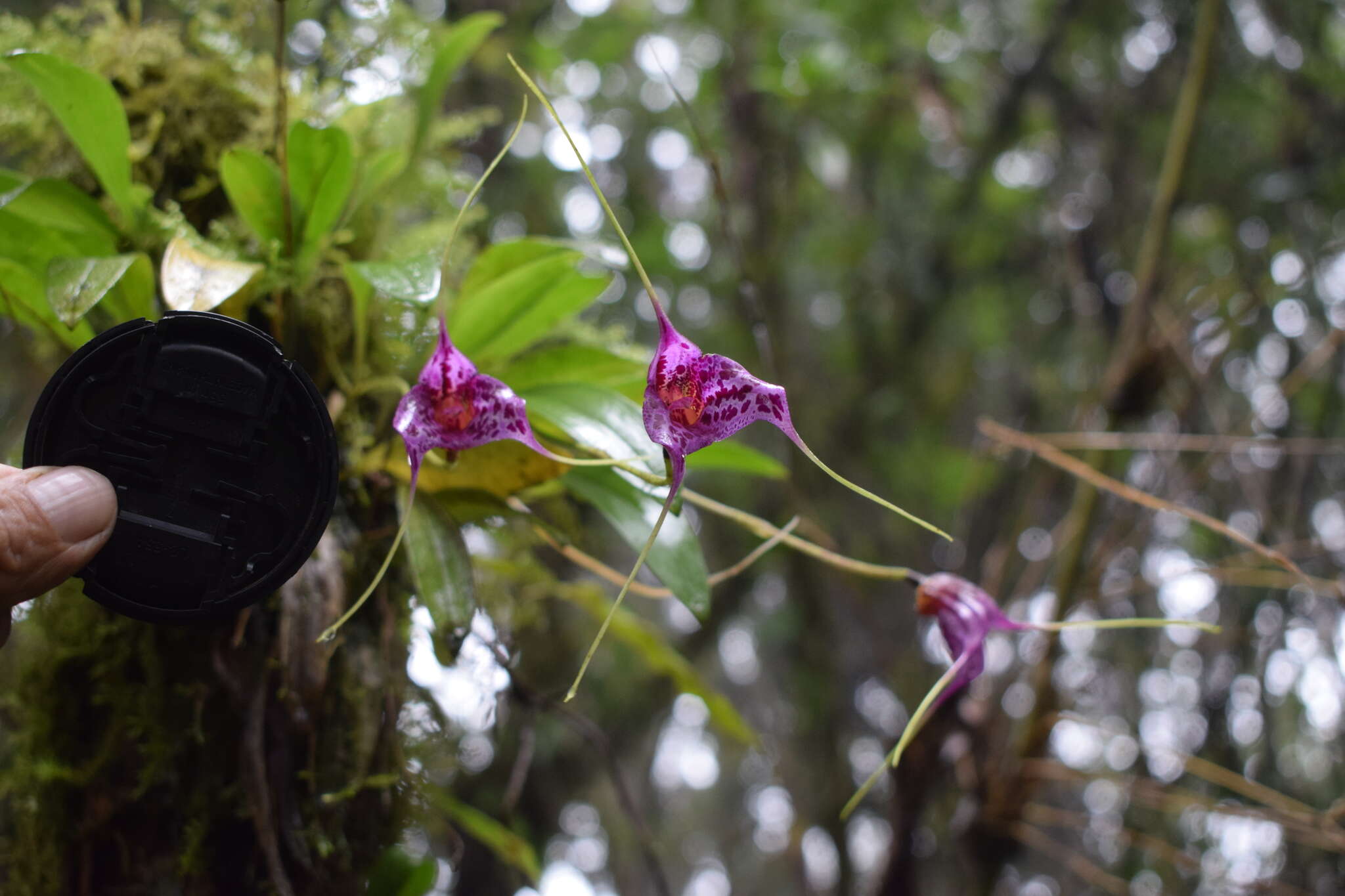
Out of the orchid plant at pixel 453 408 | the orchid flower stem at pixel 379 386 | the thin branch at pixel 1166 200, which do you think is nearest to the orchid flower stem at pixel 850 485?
the orchid plant at pixel 453 408

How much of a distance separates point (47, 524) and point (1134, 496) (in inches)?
30.8

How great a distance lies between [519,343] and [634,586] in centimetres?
25

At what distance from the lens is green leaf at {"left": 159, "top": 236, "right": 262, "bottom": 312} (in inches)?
20.5

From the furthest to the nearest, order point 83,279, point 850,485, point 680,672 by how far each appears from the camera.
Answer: point 680,672 → point 83,279 → point 850,485

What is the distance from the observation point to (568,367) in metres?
0.68

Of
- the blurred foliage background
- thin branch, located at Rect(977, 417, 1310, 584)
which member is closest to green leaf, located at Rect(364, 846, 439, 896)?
the blurred foliage background

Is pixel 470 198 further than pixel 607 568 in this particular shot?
No

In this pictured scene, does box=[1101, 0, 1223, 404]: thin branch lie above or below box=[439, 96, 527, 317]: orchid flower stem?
below

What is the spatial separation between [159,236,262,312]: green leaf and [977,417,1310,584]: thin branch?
710 millimetres

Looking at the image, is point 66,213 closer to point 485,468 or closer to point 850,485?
point 485,468

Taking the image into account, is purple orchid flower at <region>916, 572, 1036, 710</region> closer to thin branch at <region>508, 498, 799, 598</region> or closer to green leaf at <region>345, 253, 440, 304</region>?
thin branch at <region>508, 498, 799, 598</region>

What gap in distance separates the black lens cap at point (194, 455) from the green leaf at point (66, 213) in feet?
0.85

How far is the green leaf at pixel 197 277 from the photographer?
521 millimetres

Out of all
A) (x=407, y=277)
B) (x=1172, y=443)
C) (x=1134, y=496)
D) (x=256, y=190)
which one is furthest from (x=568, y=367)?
→ (x=1172, y=443)
